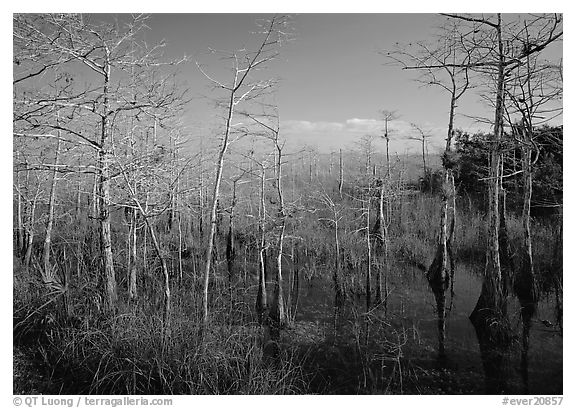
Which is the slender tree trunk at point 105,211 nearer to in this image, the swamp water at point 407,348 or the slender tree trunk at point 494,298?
the swamp water at point 407,348

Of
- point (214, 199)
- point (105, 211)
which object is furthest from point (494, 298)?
point (105, 211)

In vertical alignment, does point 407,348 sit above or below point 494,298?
below

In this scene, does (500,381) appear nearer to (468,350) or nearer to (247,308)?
(468,350)

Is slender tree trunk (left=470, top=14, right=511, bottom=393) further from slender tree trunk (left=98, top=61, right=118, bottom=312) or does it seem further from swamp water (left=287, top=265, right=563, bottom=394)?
slender tree trunk (left=98, top=61, right=118, bottom=312)

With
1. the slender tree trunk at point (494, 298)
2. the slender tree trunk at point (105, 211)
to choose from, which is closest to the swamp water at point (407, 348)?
the slender tree trunk at point (494, 298)

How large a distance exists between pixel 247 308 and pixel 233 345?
11.6 feet

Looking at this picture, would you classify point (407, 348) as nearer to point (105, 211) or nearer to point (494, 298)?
point (494, 298)

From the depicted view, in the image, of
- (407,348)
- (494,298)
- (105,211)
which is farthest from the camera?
(494,298)

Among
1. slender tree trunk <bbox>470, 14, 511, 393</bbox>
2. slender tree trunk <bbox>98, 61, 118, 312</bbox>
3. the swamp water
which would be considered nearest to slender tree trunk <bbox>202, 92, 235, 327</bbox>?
slender tree trunk <bbox>98, 61, 118, 312</bbox>

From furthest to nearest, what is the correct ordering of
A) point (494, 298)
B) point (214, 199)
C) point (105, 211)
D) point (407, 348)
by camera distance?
point (494, 298) < point (407, 348) < point (105, 211) < point (214, 199)

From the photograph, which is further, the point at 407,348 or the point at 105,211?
the point at 407,348

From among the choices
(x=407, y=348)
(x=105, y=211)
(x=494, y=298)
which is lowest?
(x=407, y=348)

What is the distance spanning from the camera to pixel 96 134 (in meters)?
5.83

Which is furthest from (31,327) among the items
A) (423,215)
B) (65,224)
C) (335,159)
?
(335,159)
